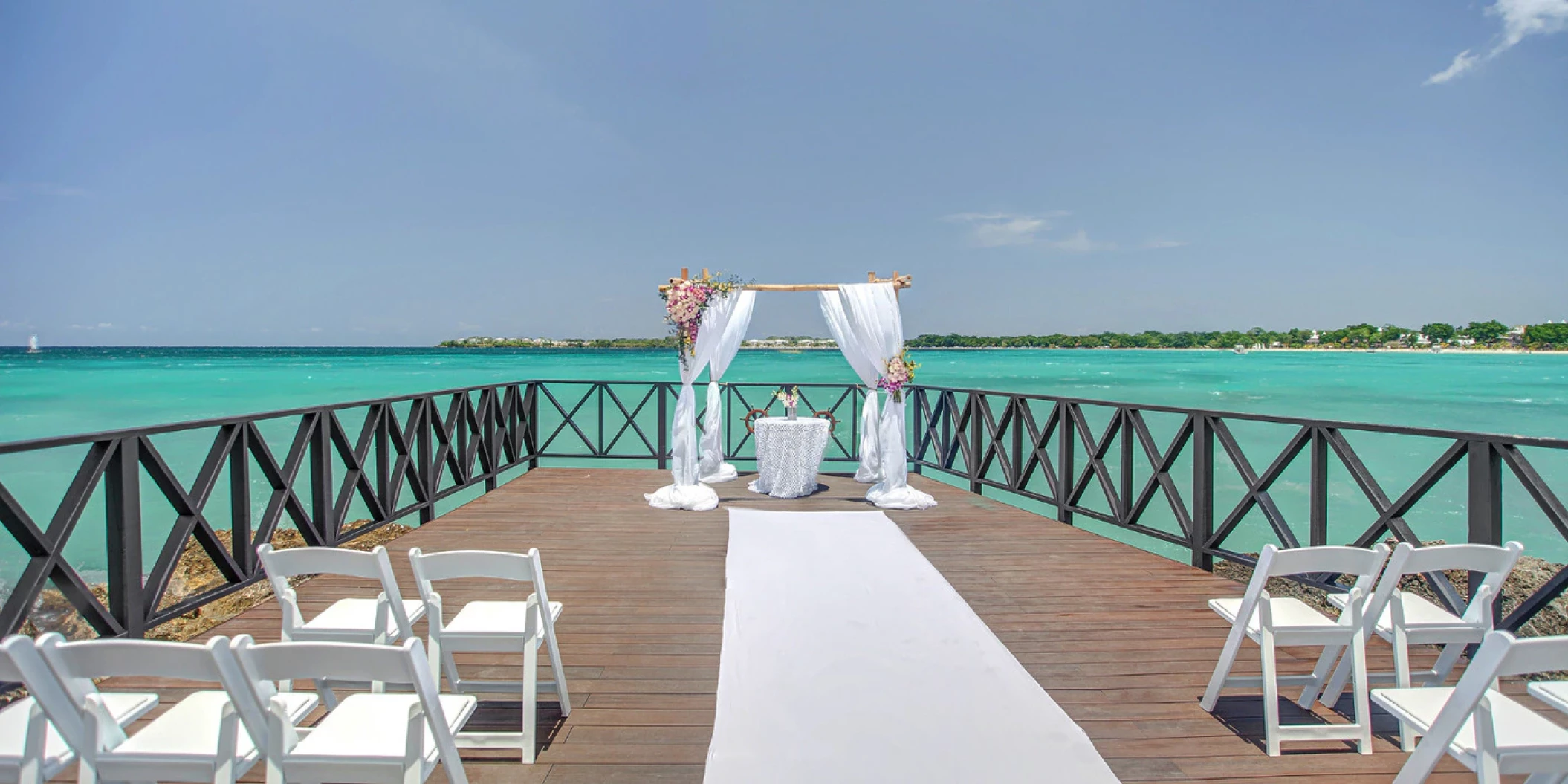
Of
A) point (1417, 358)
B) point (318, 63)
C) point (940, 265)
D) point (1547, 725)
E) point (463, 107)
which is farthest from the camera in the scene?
point (1417, 358)

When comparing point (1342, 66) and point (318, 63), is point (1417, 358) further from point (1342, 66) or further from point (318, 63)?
point (318, 63)

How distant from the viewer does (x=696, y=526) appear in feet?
17.4

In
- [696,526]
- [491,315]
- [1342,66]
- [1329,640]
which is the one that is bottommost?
[696,526]

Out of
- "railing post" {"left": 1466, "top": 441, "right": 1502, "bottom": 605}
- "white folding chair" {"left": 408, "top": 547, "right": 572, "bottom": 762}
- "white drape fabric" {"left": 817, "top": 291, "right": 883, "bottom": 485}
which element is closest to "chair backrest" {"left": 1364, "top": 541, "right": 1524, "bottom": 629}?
"railing post" {"left": 1466, "top": 441, "right": 1502, "bottom": 605}

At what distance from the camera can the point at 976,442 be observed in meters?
6.89

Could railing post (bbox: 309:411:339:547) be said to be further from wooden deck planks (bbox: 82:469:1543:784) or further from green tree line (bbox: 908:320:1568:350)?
green tree line (bbox: 908:320:1568:350)

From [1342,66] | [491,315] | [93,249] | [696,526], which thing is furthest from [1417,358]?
Answer: [93,249]

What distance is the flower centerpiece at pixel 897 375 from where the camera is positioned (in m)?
6.00

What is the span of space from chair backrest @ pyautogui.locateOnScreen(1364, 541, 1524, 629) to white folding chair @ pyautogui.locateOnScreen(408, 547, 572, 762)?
257 cm

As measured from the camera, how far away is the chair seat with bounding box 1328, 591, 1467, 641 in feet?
7.15

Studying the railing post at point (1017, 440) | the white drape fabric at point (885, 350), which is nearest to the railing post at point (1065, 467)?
the railing post at point (1017, 440)

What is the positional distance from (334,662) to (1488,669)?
7.44ft

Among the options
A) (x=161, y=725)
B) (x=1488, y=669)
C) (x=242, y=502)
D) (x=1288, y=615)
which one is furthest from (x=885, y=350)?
(x=161, y=725)

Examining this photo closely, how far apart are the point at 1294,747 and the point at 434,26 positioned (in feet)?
47.7
